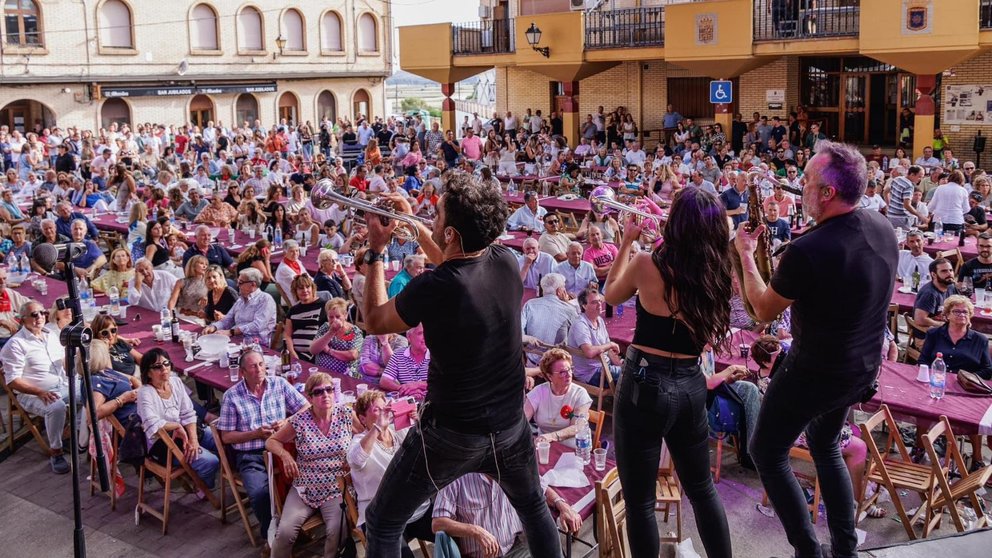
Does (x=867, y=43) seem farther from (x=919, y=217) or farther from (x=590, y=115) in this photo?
(x=590, y=115)

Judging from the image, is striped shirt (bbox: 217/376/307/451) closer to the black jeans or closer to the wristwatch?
the wristwatch

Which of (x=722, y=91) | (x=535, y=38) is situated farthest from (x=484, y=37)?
(x=722, y=91)

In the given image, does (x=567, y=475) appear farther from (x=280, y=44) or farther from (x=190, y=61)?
(x=280, y=44)

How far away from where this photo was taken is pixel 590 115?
1001 inches

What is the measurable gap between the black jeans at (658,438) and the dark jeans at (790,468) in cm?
23

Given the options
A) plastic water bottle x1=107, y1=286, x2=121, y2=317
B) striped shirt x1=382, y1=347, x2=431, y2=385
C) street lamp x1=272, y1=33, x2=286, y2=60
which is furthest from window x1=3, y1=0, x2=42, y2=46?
striped shirt x1=382, y1=347, x2=431, y2=385

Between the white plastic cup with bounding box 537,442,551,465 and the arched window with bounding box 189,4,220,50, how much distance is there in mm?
31063

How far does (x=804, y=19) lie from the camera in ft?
62.0

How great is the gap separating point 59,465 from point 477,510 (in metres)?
4.03

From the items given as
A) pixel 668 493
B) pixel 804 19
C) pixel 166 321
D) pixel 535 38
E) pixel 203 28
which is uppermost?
pixel 203 28

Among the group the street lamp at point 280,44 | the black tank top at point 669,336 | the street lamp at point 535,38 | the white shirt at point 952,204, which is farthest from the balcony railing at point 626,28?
the black tank top at point 669,336

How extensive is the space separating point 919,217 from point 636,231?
970cm

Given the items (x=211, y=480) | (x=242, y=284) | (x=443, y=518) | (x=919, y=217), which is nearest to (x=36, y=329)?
(x=242, y=284)

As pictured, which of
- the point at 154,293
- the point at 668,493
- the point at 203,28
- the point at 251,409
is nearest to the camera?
the point at 668,493
